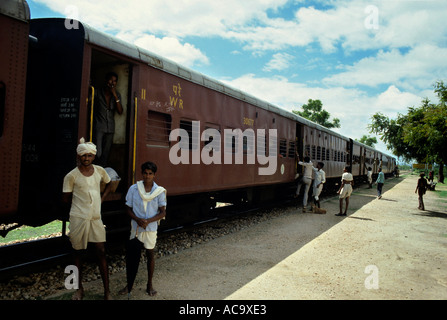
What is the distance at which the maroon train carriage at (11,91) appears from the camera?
3779 millimetres

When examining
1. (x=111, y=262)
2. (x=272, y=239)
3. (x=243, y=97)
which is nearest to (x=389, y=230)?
(x=272, y=239)

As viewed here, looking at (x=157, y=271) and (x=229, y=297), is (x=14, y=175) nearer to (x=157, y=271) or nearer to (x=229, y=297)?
(x=157, y=271)

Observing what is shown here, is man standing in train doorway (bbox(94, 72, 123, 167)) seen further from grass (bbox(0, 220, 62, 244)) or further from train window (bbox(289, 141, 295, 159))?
train window (bbox(289, 141, 295, 159))

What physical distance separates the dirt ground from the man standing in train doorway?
1956 millimetres

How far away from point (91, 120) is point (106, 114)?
1.82ft

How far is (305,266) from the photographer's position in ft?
18.0

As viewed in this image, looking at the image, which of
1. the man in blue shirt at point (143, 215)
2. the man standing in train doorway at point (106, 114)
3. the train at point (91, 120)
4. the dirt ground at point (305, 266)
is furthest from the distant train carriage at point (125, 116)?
the dirt ground at point (305, 266)

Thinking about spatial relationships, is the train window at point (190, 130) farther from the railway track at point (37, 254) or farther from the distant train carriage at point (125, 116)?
the railway track at point (37, 254)

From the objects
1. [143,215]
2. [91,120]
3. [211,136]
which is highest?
[211,136]

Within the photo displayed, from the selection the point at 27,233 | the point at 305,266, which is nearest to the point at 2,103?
the point at 27,233

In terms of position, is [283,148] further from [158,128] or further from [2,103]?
[2,103]

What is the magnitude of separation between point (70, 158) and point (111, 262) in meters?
1.84

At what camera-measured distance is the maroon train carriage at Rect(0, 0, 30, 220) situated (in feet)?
12.4

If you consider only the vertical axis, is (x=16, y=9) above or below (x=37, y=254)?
above
